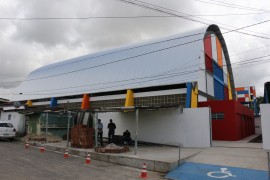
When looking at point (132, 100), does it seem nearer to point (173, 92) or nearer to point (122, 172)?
point (173, 92)

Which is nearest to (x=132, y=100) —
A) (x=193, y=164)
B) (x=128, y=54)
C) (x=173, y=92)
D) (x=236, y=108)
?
(x=173, y=92)

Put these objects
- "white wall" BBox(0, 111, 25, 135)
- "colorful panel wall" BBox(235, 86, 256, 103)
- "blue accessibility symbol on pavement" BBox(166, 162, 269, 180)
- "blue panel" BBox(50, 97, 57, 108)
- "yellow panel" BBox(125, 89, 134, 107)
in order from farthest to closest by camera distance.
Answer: "colorful panel wall" BBox(235, 86, 256, 103) → "blue panel" BBox(50, 97, 57, 108) → "white wall" BBox(0, 111, 25, 135) → "yellow panel" BBox(125, 89, 134, 107) → "blue accessibility symbol on pavement" BBox(166, 162, 269, 180)

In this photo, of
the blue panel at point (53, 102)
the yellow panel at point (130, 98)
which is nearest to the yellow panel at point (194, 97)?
the yellow panel at point (130, 98)

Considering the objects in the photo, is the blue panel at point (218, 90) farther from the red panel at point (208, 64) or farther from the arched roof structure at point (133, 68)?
the arched roof structure at point (133, 68)

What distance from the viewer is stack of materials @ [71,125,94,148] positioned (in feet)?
54.0

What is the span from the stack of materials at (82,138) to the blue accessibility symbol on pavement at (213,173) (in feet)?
23.7

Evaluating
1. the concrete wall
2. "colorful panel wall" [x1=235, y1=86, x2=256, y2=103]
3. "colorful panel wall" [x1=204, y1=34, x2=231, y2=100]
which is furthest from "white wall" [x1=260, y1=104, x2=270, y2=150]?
"colorful panel wall" [x1=235, y1=86, x2=256, y2=103]

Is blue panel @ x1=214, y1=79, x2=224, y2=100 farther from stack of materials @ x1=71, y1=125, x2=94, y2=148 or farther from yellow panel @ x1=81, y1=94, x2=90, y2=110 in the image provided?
stack of materials @ x1=71, y1=125, x2=94, y2=148

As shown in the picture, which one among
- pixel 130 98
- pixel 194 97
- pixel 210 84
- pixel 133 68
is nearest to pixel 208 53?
pixel 210 84

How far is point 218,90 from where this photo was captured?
29.3m

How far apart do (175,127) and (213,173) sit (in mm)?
7700

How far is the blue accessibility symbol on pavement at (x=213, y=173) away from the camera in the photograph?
9.25 meters

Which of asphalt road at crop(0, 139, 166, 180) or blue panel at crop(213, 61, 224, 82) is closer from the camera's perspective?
asphalt road at crop(0, 139, 166, 180)

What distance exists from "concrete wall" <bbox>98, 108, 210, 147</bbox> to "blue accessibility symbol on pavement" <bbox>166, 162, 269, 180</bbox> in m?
5.59
